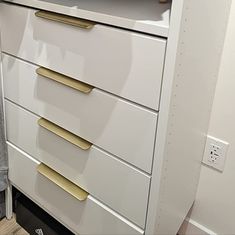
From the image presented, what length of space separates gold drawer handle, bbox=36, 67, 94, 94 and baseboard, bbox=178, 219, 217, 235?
2.38 ft

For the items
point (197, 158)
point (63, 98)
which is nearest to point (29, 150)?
point (63, 98)

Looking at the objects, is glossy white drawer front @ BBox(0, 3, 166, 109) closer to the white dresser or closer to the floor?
the white dresser

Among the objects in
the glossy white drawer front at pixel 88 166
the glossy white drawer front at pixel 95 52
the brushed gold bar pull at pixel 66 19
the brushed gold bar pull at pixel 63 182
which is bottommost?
the brushed gold bar pull at pixel 63 182

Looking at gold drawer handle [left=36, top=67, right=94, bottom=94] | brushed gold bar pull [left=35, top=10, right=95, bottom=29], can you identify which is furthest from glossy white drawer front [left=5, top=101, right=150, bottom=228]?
brushed gold bar pull [left=35, top=10, right=95, bottom=29]

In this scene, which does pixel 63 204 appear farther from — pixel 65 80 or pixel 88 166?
pixel 65 80

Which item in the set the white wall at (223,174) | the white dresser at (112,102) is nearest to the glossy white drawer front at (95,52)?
the white dresser at (112,102)

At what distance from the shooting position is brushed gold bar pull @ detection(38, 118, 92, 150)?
1.08m

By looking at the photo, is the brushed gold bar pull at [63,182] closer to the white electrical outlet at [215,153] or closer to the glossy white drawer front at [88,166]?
the glossy white drawer front at [88,166]

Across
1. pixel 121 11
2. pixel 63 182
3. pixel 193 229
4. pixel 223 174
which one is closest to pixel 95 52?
pixel 121 11

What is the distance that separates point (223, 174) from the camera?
124cm

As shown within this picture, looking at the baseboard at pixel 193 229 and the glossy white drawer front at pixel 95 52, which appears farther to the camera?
the baseboard at pixel 193 229

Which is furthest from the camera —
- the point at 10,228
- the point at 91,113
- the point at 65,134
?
the point at 10,228

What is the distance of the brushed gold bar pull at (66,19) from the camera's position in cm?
92

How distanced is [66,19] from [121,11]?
16 cm
